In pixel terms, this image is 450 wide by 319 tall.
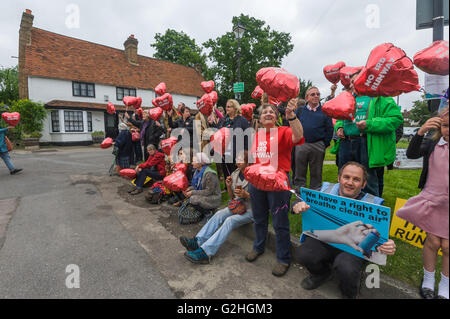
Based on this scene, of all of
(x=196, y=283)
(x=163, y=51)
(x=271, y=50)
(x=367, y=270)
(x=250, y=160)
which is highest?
(x=163, y=51)

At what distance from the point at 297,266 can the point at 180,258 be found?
136 centimetres

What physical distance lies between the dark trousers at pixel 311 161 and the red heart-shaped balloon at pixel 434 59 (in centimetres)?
203

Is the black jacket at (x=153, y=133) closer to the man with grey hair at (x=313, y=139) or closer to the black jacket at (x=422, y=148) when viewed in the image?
the man with grey hair at (x=313, y=139)

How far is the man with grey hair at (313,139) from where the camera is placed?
146 inches

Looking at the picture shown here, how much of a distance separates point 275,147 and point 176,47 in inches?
1329

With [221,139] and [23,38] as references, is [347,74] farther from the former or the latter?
[23,38]

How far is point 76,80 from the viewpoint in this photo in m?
18.6

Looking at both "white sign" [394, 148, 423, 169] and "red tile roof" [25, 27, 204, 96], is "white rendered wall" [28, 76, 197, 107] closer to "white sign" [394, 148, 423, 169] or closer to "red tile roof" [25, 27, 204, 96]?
"red tile roof" [25, 27, 204, 96]

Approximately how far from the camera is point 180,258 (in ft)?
9.46

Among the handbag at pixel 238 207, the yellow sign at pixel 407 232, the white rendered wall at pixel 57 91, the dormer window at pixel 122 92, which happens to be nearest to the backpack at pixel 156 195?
the handbag at pixel 238 207

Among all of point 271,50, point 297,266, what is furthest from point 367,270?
point 271,50

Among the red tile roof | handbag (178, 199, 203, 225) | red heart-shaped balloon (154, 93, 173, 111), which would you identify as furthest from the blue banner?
the red tile roof

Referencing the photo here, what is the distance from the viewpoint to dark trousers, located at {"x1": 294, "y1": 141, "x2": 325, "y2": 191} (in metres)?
3.72

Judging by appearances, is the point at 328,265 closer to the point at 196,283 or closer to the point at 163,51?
the point at 196,283
